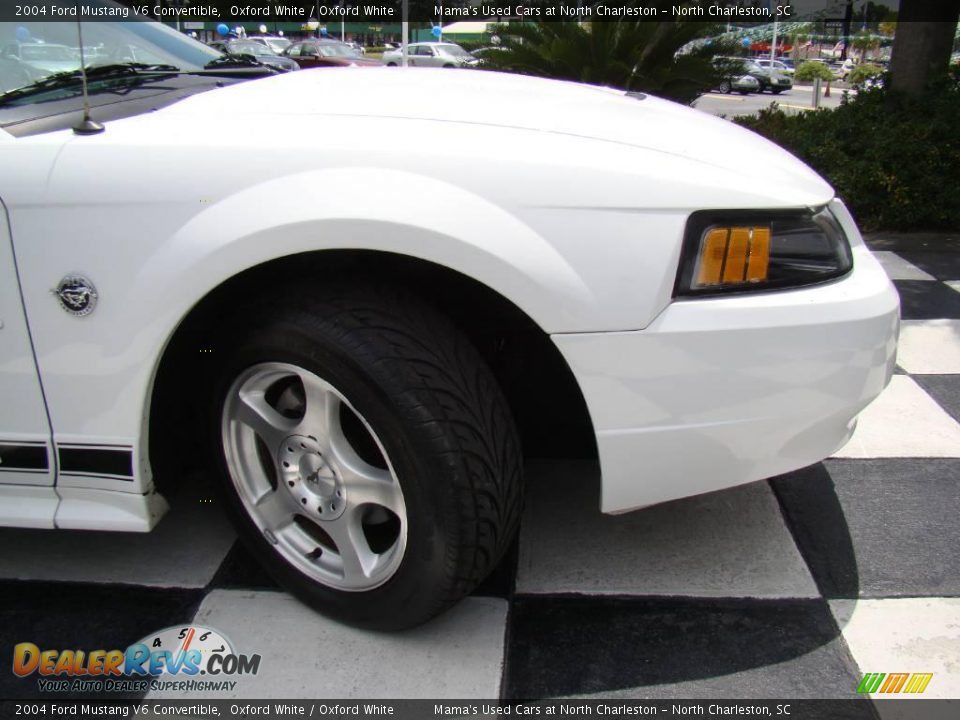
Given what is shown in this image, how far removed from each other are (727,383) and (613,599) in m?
0.71

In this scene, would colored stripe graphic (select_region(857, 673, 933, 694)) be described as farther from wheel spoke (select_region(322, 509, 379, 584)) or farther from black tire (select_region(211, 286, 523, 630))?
wheel spoke (select_region(322, 509, 379, 584))

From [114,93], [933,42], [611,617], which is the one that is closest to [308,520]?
[611,617]

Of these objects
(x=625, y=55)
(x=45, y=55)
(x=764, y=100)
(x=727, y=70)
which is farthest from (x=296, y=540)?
(x=764, y=100)

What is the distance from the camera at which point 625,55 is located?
21.0 ft

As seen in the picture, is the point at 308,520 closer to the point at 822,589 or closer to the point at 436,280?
the point at 436,280

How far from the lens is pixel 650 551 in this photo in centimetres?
229

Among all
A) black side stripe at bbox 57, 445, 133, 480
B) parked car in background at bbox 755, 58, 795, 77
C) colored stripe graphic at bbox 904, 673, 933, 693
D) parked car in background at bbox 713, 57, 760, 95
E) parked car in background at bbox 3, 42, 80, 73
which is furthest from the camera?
parked car in background at bbox 755, 58, 795, 77

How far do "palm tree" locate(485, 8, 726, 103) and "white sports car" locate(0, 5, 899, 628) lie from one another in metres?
4.66

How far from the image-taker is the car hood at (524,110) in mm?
1857

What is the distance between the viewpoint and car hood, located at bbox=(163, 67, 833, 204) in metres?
1.86

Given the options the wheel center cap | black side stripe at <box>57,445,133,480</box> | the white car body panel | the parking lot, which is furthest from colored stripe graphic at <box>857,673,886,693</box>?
the parking lot

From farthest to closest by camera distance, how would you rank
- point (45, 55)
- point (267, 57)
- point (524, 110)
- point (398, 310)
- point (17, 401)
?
point (267, 57), point (45, 55), point (524, 110), point (17, 401), point (398, 310)

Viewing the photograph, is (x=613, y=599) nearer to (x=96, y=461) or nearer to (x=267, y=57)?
(x=96, y=461)

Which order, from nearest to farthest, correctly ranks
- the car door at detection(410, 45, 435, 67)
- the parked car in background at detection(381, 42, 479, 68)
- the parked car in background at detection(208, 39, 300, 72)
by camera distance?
the parked car in background at detection(208, 39, 300, 72), the parked car in background at detection(381, 42, 479, 68), the car door at detection(410, 45, 435, 67)
